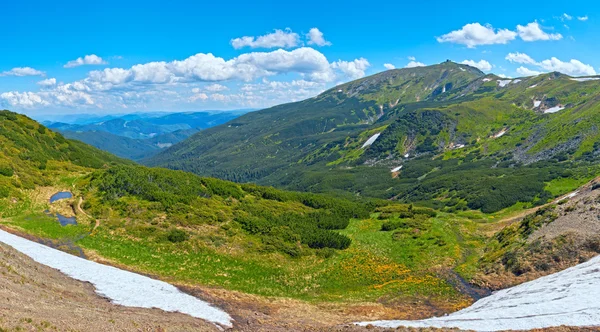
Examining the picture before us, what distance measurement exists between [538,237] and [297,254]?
26035 mm

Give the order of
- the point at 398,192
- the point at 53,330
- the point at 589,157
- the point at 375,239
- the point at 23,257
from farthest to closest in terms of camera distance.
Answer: the point at 398,192 < the point at 589,157 < the point at 375,239 < the point at 23,257 < the point at 53,330

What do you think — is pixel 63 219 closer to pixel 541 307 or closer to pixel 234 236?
pixel 234 236

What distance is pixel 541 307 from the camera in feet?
86.2

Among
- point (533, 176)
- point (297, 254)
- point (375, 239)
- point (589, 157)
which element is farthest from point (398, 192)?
point (297, 254)

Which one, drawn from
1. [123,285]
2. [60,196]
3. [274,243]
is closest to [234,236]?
[274,243]

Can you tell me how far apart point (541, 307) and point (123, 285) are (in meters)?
29.6

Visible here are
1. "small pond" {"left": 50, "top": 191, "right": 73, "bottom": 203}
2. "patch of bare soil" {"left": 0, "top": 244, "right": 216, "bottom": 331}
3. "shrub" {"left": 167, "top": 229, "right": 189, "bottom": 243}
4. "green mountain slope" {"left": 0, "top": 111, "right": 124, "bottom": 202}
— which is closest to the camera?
"patch of bare soil" {"left": 0, "top": 244, "right": 216, "bottom": 331}

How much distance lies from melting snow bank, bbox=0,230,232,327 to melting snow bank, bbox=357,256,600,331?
38.3ft

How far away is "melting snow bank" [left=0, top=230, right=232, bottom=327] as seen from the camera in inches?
1049

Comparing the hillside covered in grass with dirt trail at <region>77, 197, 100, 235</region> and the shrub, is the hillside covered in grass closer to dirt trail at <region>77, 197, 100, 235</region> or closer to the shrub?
dirt trail at <region>77, 197, 100, 235</region>

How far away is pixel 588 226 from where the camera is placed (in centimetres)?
3962

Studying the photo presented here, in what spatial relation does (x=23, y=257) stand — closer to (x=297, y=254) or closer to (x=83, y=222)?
(x=83, y=222)

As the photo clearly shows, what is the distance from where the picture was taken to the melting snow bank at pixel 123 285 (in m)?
26.6

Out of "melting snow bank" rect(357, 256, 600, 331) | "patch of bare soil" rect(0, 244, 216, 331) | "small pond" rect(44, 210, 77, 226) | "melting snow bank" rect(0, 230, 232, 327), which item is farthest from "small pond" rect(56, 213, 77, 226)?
"melting snow bank" rect(357, 256, 600, 331)
